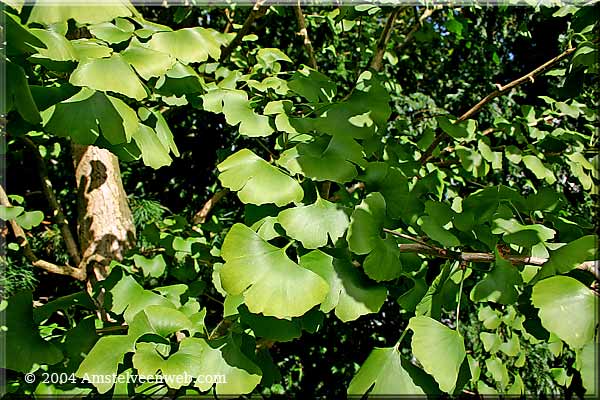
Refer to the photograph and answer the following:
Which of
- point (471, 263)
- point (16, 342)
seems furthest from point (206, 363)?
point (471, 263)

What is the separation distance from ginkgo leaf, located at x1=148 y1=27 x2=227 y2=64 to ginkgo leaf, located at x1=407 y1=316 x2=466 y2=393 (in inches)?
20.1

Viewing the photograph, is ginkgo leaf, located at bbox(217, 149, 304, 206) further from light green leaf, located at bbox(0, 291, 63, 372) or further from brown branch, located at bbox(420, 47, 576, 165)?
brown branch, located at bbox(420, 47, 576, 165)

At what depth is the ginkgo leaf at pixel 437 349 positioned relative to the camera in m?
0.59

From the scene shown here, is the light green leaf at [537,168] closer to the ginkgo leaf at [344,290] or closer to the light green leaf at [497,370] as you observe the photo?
the light green leaf at [497,370]

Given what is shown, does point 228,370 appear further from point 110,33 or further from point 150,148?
point 110,33

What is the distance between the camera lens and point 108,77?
0.62 metres

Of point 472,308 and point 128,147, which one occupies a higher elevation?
point 128,147

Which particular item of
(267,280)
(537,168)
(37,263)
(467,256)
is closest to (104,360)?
(267,280)

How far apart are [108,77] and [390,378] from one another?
502mm

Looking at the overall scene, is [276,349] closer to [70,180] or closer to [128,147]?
[70,180]

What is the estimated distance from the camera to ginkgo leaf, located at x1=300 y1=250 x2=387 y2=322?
617mm

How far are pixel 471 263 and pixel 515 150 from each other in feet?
2.44

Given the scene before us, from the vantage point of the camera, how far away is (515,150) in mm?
1351

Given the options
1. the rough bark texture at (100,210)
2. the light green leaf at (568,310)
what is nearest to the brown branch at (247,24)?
the rough bark texture at (100,210)
